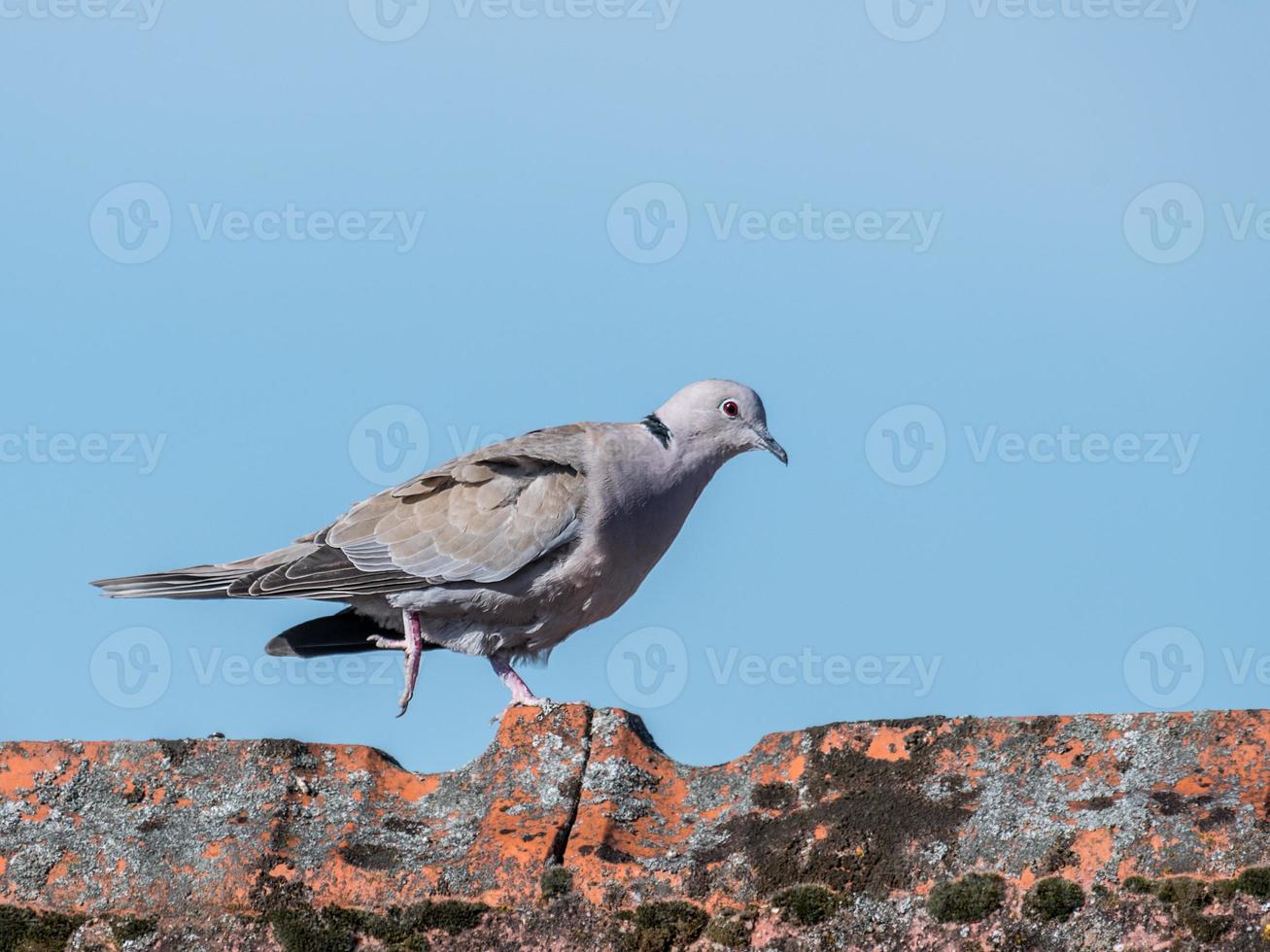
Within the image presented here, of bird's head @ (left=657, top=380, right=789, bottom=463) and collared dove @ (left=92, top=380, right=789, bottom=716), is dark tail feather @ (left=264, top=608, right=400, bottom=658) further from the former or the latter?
bird's head @ (left=657, top=380, right=789, bottom=463)

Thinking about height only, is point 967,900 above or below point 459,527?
below

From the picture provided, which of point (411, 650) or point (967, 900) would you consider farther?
point (411, 650)

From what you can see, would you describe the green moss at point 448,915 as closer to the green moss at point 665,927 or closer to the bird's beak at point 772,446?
the green moss at point 665,927

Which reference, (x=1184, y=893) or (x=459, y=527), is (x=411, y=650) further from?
(x=1184, y=893)

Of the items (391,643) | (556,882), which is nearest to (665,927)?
(556,882)

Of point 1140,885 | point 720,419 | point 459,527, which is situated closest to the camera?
point 1140,885

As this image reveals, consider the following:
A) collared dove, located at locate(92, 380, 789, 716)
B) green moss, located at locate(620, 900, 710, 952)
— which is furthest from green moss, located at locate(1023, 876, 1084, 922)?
collared dove, located at locate(92, 380, 789, 716)

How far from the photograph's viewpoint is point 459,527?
277 inches

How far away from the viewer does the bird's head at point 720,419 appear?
24.3 feet

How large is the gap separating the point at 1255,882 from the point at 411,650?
4.28 metres

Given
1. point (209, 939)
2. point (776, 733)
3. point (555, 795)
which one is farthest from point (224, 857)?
point (776, 733)

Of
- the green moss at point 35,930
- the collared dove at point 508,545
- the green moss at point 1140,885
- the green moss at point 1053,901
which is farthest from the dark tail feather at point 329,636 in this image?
the green moss at point 1140,885

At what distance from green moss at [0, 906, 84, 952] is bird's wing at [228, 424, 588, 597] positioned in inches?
114

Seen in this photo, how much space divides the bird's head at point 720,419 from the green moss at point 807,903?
356 cm
